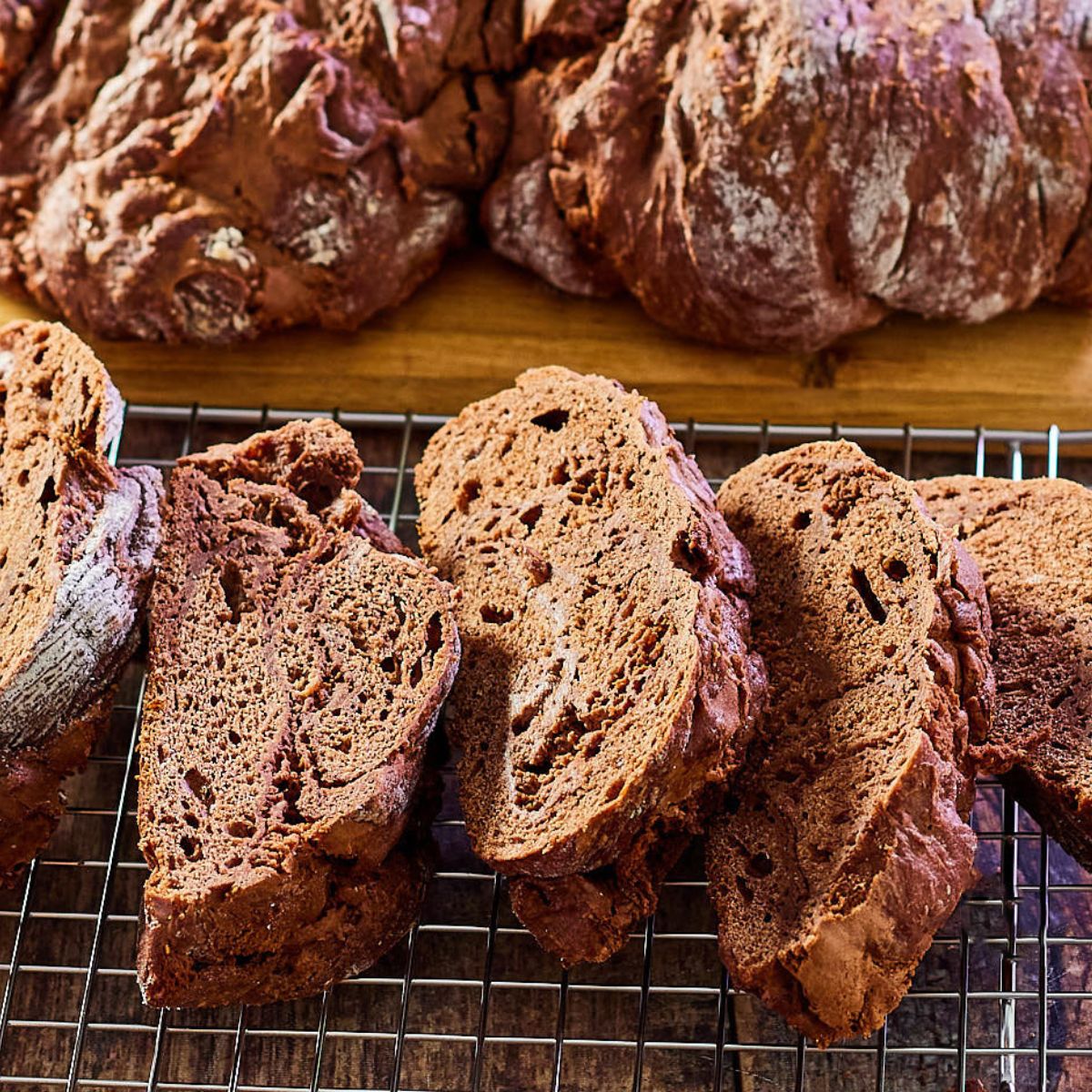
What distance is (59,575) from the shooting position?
2877 millimetres

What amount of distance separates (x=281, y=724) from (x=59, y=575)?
536mm

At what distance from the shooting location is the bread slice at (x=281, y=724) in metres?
2.71

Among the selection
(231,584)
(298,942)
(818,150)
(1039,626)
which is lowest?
(298,942)

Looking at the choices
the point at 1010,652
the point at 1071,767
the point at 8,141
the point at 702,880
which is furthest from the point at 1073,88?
the point at 8,141

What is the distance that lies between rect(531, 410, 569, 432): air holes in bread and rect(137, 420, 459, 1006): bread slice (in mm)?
411

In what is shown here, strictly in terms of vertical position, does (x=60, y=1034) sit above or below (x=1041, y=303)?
below

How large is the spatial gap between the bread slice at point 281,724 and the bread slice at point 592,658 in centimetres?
15

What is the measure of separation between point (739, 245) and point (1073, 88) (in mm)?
927

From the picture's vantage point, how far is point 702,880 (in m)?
3.09

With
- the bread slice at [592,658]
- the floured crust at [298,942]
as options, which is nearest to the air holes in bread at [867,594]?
the bread slice at [592,658]

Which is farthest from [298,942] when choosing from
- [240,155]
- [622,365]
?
[240,155]

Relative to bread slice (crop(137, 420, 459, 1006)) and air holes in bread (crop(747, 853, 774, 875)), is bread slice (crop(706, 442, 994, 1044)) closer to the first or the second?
air holes in bread (crop(747, 853, 774, 875))

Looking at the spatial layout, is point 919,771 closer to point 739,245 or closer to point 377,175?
point 739,245

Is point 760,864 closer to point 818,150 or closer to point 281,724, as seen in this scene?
point 281,724
